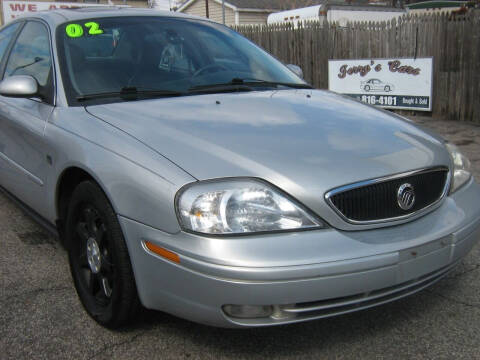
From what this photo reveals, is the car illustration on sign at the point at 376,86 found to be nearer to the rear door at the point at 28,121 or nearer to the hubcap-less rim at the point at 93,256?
the rear door at the point at 28,121

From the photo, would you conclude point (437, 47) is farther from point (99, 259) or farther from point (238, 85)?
point (99, 259)

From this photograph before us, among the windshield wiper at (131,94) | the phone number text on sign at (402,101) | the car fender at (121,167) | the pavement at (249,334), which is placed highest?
the windshield wiper at (131,94)

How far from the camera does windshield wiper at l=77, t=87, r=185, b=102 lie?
284 cm

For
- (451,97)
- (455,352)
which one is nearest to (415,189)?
(455,352)

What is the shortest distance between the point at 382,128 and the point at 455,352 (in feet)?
3.67

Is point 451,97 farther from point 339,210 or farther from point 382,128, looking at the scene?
point 339,210

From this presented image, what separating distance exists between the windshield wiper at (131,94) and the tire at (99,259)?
595mm

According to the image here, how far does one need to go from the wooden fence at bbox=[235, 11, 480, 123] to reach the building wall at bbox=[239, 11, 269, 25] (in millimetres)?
18311

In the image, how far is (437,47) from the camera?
938 centimetres

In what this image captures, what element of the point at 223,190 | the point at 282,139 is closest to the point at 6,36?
the point at 282,139

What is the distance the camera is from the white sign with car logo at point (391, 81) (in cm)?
949

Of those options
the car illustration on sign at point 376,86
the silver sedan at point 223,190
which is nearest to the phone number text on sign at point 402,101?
the car illustration on sign at point 376,86

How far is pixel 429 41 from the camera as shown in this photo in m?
9.52

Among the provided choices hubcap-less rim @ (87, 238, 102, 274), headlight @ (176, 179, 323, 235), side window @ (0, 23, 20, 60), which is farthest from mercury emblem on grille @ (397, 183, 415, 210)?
side window @ (0, 23, 20, 60)
